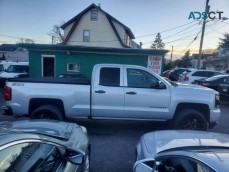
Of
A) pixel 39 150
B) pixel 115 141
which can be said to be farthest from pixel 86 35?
pixel 39 150

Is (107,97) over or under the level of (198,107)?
over

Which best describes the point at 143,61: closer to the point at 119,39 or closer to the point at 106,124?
the point at 106,124

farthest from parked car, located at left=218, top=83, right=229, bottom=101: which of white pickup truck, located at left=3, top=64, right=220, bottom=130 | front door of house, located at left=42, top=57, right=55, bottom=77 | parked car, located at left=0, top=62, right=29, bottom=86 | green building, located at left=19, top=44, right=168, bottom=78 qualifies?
parked car, located at left=0, top=62, right=29, bottom=86

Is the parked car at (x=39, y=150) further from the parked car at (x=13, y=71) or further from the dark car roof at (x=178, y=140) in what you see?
the parked car at (x=13, y=71)

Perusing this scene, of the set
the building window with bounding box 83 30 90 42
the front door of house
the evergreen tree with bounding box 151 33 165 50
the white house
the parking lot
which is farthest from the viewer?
the evergreen tree with bounding box 151 33 165 50

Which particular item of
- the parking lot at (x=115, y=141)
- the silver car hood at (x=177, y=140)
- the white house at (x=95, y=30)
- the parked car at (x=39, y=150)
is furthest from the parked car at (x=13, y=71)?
the parked car at (x=39, y=150)

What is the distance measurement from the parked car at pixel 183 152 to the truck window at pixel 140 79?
2.67 m

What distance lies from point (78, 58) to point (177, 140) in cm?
1467

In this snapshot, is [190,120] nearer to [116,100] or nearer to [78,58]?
[116,100]

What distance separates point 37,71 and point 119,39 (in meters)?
14.7

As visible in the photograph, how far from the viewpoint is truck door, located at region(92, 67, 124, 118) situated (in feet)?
22.6

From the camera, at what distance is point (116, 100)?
690cm

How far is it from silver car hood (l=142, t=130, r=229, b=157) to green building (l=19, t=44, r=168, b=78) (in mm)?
12984

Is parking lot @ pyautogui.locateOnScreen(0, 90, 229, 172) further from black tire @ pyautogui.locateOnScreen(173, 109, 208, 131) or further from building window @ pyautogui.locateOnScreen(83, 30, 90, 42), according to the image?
building window @ pyautogui.locateOnScreen(83, 30, 90, 42)
